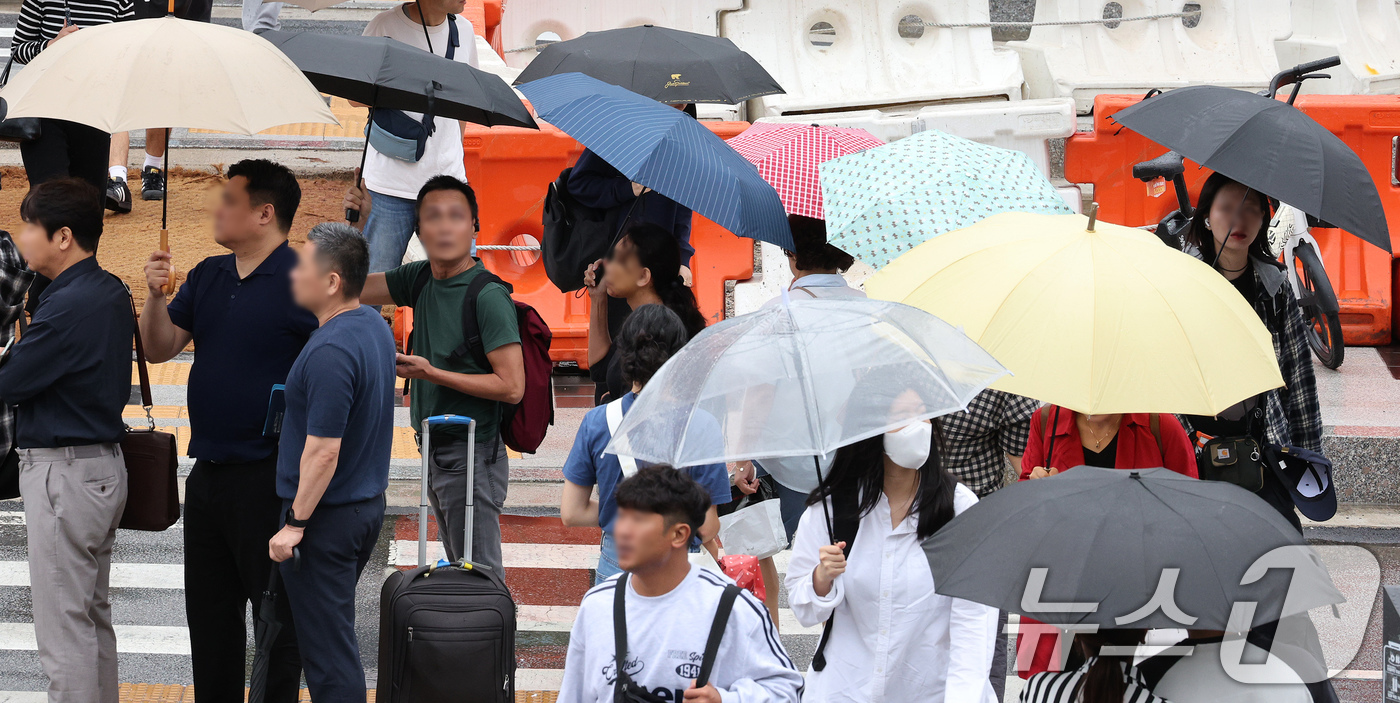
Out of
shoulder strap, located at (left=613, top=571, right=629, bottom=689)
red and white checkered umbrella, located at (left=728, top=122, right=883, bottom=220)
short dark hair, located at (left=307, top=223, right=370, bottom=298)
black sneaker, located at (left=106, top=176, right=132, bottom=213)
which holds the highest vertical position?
red and white checkered umbrella, located at (left=728, top=122, right=883, bottom=220)

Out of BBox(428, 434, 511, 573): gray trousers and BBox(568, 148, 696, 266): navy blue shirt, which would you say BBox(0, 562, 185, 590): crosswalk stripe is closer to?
BBox(428, 434, 511, 573): gray trousers

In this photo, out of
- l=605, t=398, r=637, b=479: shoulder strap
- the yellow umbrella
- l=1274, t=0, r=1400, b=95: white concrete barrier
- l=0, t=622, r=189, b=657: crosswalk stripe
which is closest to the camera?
the yellow umbrella

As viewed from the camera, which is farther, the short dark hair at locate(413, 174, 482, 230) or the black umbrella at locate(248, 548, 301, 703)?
the short dark hair at locate(413, 174, 482, 230)

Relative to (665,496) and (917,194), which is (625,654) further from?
(917,194)

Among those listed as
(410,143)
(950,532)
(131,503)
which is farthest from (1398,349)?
(131,503)

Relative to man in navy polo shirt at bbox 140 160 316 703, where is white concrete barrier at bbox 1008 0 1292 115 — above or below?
above

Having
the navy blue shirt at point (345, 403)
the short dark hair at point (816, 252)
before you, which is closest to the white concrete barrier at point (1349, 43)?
the short dark hair at point (816, 252)

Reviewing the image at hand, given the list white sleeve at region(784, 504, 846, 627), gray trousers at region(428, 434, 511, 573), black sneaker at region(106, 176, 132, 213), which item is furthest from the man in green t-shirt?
black sneaker at region(106, 176, 132, 213)

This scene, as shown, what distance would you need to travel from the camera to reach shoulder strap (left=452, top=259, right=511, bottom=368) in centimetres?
533

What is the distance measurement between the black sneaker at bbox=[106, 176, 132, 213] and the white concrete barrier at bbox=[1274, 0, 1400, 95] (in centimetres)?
979

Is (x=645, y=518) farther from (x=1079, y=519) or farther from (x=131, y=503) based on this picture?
(x=131, y=503)

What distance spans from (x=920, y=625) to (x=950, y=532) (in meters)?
0.55

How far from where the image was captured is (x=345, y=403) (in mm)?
4555

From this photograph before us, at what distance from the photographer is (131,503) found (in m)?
5.16
